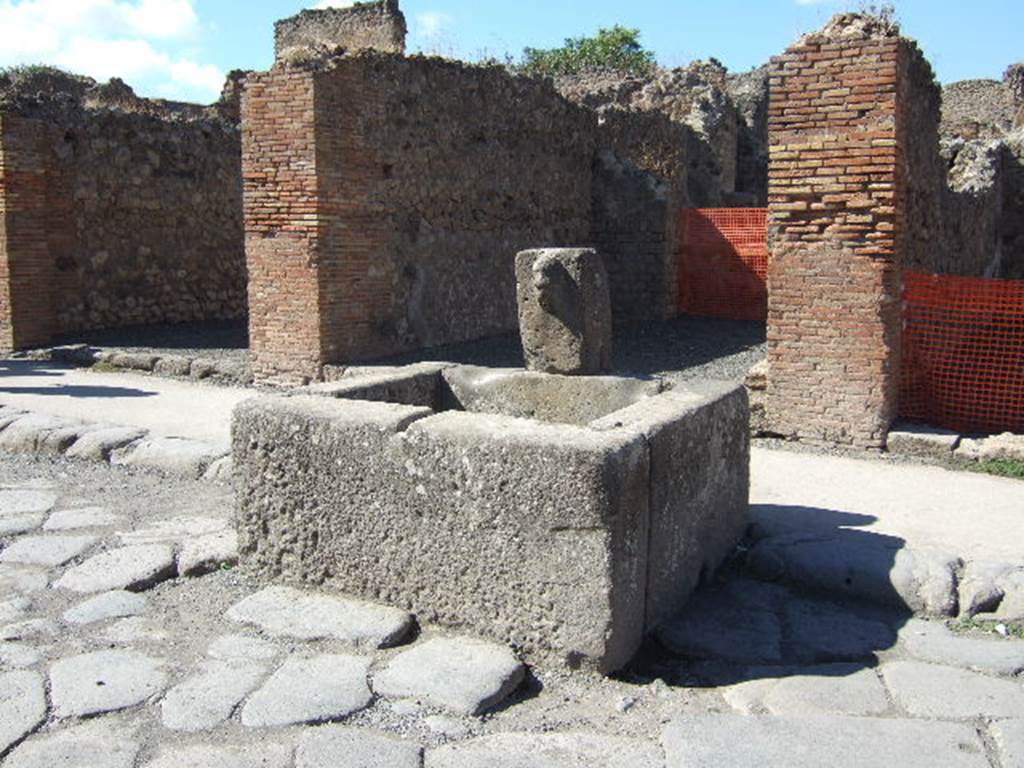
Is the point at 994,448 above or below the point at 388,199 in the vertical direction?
below

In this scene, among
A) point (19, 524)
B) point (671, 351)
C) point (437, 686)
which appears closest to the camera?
point (437, 686)

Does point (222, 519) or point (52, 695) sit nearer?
point (52, 695)

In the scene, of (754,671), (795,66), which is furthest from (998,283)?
(754,671)

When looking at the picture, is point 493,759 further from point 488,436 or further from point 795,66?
point 795,66

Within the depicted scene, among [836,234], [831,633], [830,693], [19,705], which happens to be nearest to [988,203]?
[836,234]

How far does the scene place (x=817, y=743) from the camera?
3.05 metres

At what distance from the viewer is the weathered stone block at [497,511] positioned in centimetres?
349

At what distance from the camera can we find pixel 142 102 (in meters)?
17.9

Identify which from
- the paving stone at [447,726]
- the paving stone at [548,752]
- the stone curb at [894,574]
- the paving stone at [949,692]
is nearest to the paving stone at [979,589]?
the stone curb at [894,574]

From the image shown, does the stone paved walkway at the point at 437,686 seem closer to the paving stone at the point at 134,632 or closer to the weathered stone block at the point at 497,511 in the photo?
the paving stone at the point at 134,632

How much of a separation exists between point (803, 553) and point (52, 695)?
3059 millimetres

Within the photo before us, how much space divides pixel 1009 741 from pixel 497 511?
1762mm

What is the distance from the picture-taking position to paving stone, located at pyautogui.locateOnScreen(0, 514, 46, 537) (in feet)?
17.3

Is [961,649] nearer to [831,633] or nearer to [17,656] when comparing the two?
[831,633]
